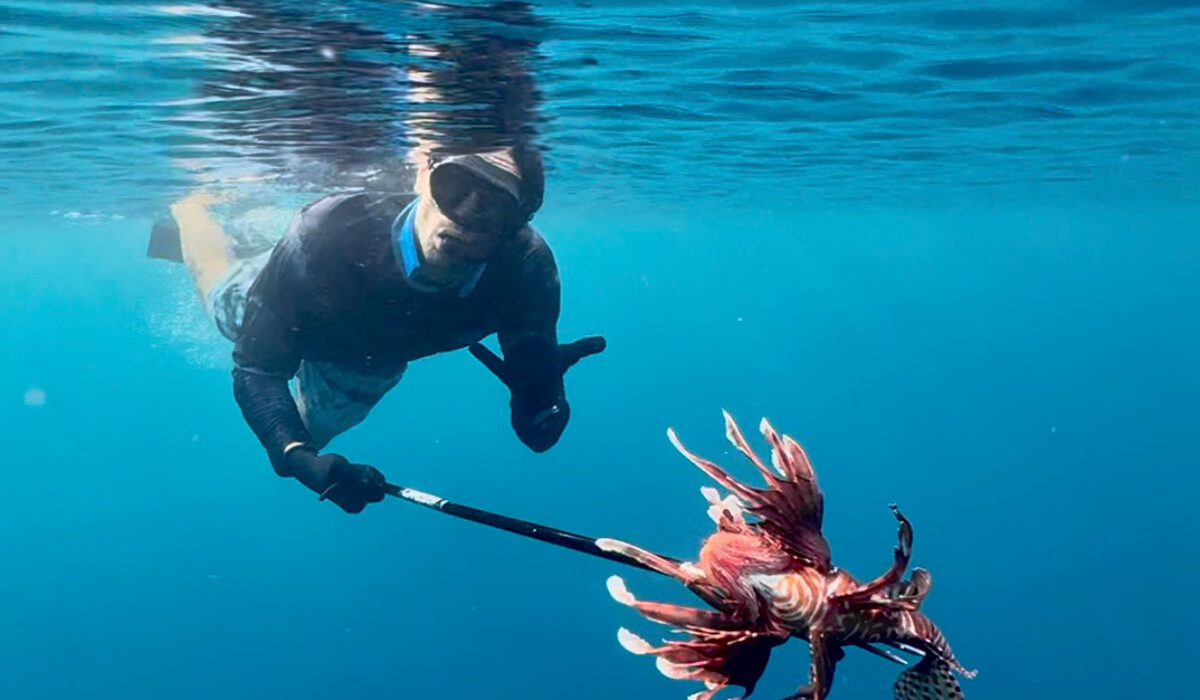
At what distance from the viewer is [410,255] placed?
24.3 feet

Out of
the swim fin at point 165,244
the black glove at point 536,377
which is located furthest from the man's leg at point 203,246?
the black glove at point 536,377

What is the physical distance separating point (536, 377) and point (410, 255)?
152cm

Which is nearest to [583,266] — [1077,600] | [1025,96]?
[1077,600]

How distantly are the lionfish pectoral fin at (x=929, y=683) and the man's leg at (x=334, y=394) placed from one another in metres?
6.72

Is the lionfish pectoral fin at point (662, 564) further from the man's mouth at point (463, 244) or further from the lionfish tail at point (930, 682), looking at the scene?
the man's mouth at point (463, 244)

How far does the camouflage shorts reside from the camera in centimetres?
889

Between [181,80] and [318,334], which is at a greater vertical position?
[318,334]

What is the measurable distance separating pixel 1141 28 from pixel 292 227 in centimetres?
967

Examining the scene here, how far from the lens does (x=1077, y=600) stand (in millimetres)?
47000

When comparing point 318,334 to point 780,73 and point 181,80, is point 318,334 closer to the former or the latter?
point 181,80

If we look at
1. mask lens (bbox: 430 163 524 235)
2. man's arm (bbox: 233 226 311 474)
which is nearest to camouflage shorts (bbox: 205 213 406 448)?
man's arm (bbox: 233 226 311 474)

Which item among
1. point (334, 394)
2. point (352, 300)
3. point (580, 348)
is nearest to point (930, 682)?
point (580, 348)

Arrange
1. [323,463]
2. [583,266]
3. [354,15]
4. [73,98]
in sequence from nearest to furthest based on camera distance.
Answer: [323,463]
[354,15]
[73,98]
[583,266]

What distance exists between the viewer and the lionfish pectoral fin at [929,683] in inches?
111
